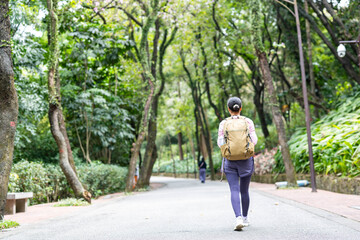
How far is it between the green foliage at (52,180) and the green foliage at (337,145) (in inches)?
327

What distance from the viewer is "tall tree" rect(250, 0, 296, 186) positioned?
615 inches

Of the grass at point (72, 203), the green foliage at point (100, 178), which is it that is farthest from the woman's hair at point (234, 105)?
the green foliage at point (100, 178)

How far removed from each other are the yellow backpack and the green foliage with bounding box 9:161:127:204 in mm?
7017

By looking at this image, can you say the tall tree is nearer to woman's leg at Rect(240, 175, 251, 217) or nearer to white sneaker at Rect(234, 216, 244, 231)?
woman's leg at Rect(240, 175, 251, 217)

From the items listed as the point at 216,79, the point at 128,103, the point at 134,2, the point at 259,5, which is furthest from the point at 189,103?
the point at 259,5

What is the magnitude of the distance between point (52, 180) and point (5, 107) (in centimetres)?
736

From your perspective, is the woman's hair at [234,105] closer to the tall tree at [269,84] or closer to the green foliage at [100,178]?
the green foliage at [100,178]

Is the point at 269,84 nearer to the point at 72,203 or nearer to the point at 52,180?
the point at 72,203

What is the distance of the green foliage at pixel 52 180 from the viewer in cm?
1208

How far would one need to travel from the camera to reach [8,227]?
717 cm

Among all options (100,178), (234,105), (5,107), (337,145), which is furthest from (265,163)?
(5,107)

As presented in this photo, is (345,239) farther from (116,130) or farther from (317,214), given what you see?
(116,130)

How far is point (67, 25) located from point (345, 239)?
46.0 ft

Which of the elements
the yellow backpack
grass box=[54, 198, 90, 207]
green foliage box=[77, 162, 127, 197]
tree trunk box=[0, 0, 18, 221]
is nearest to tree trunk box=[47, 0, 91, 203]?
grass box=[54, 198, 90, 207]
